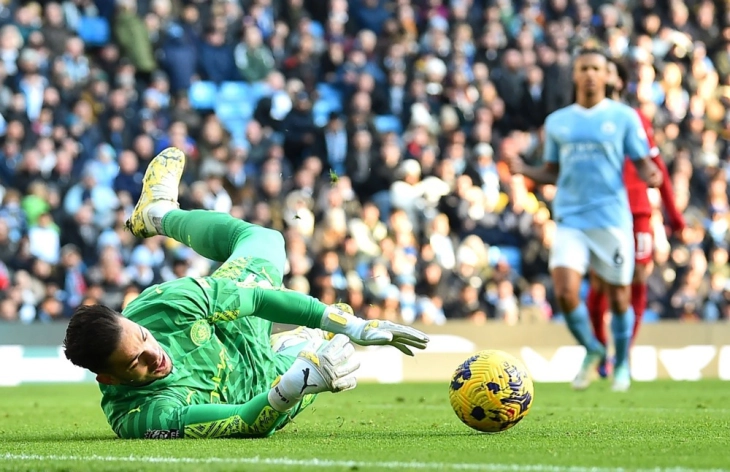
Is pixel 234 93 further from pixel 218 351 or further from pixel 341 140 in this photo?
pixel 218 351

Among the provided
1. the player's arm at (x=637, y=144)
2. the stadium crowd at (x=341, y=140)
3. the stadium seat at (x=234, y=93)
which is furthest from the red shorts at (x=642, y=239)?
the stadium seat at (x=234, y=93)

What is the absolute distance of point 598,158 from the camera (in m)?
11.6

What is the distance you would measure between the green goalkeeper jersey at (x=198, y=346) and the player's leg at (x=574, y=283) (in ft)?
16.6

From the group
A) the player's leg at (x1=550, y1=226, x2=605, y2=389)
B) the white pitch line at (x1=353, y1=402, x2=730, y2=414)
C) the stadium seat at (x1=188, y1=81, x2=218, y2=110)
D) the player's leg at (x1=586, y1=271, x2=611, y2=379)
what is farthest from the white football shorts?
the stadium seat at (x1=188, y1=81, x2=218, y2=110)

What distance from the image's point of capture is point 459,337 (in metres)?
15.9

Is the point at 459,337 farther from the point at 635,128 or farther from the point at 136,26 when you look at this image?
the point at 136,26

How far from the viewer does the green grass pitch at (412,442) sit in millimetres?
5238

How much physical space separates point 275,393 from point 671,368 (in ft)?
36.7

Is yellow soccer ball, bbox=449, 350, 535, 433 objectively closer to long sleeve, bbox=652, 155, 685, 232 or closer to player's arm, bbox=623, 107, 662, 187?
player's arm, bbox=623, 107, 662, 187

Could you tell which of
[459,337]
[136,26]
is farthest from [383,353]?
[136,26]

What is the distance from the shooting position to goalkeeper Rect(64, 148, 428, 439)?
20.0 feet

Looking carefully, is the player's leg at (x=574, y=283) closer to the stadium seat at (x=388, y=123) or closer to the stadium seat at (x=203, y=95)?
the stadium seat at (x=388, y=123)

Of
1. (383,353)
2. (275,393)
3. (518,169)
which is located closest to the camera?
(275,393)

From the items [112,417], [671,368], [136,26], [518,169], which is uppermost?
[136,26]
